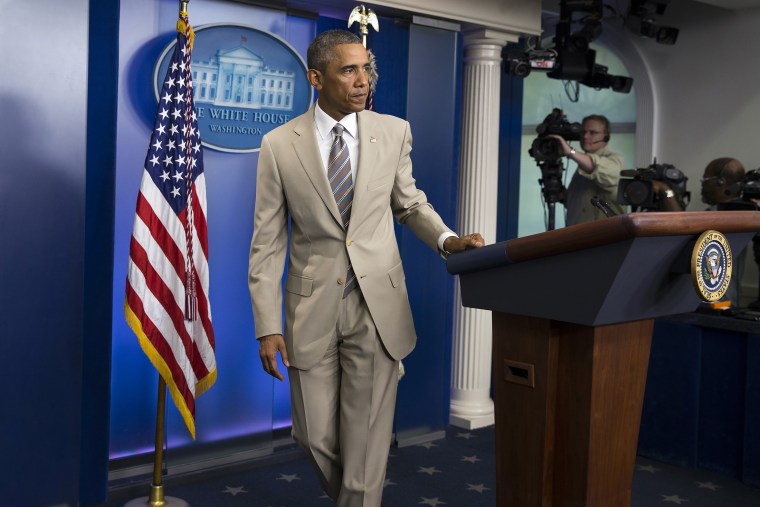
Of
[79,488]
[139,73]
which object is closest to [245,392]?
[79,488]

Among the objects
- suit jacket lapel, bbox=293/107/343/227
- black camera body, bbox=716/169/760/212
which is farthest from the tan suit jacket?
black camera body, bbox=716/169/760/212

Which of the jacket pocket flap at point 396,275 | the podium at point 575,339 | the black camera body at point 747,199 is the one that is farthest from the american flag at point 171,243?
the black camera body at point 747,199

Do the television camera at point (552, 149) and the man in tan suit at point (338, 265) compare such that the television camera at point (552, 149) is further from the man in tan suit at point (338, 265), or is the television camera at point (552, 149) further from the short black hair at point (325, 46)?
the short black hair at point (325, 46)

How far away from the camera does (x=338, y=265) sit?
243 centimetres

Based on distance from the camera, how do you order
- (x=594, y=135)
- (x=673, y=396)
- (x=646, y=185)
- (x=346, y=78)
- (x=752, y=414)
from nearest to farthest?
1. (x=346, y=78)
2. (x=752, y=414)
3. (x=673, y=396)
4. (x=646, y=185)
5. (x=594, y=135)

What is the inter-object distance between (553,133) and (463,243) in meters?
3.08

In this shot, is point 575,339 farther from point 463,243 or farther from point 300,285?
point 300,285

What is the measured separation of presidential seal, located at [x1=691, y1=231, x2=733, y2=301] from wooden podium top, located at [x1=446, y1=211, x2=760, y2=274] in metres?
0.03

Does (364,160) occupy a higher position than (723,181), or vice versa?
(723,181)

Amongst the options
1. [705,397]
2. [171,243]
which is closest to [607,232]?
[171,243]

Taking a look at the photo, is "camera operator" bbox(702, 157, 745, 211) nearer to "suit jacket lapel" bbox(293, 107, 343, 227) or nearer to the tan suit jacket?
the tan suit jacket

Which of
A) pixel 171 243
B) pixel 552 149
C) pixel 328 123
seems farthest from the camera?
pixel 552 149

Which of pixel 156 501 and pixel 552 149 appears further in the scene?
pixel 552 149

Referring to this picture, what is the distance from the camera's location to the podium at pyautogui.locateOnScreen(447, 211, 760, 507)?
6.03 ft
